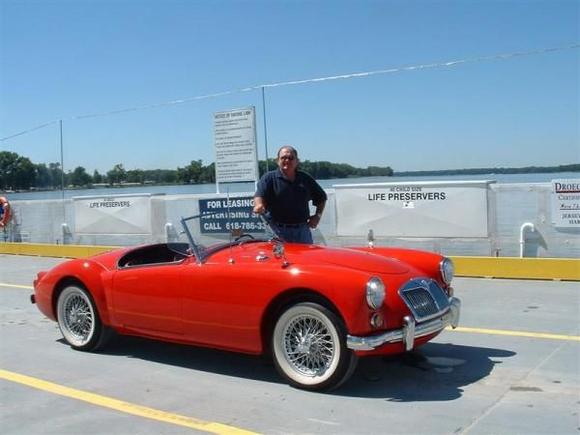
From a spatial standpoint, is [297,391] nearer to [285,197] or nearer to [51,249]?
[285,197]

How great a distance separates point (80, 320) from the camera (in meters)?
6.03

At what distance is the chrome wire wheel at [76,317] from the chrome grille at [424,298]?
9.40 ft

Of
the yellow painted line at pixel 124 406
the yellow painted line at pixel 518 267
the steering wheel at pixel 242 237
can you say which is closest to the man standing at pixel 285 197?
the steering wheel at pixel 242 237

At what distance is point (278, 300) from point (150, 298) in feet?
4.12

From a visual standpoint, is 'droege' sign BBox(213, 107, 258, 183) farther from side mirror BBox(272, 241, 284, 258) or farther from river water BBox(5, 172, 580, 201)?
side mirror BBox(272, 241, 284, 258)

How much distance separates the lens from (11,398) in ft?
15.5

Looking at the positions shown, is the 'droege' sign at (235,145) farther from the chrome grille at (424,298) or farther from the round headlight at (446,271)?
the chrome grille at (424,298)

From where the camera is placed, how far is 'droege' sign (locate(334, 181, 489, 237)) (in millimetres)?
10016

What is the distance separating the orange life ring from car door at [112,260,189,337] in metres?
12.8

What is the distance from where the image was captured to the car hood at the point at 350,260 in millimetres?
4660

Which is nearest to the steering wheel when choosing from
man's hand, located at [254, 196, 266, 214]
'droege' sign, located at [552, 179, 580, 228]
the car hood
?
man's hand, located at [254, 196, 266, 214]

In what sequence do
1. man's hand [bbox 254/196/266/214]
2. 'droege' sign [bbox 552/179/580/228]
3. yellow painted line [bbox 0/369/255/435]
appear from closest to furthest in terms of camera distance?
1. yellow painted line [bbox 0/369/255/435]
2. man's hand [bbox 254/196/266/214]
3. 'droege' sign [bbox 552/179/580/228]

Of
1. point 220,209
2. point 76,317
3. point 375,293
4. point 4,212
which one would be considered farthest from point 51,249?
point 375,293

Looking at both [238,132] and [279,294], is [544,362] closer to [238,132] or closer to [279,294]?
[279,294]
